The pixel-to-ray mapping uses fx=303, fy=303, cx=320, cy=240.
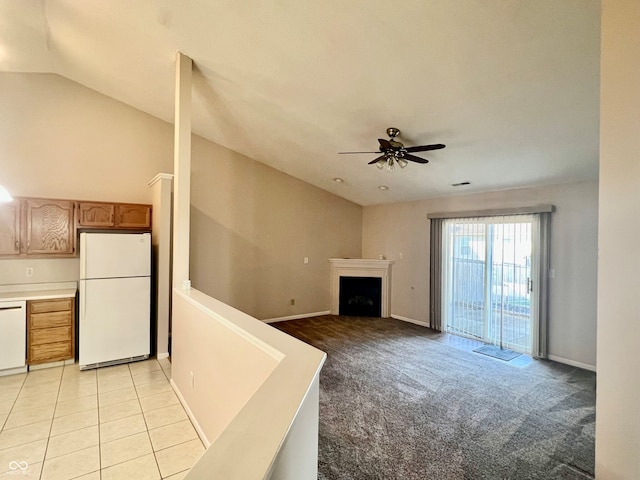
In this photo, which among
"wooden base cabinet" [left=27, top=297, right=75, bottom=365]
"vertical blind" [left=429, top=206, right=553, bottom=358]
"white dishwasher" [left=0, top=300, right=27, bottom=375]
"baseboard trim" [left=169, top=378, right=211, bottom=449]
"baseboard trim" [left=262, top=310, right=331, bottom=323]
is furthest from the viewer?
"baseboard trim" [left=262, top=310, right=331, bottom=323]

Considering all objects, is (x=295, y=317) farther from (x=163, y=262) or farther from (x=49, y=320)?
(x=49, y=320)

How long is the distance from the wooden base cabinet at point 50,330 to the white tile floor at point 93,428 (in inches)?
7.9

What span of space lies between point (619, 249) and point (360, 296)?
5.57 m

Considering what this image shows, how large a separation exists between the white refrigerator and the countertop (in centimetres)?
42

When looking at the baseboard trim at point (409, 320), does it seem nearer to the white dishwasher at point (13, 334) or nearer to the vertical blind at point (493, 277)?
the vertical blind at point (493, 277)

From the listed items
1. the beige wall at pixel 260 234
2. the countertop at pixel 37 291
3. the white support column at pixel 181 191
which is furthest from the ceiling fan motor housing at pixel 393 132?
the countertop at pixel 37 291

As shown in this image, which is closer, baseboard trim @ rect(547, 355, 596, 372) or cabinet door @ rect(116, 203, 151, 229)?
baseboard trim @ rect(547, 355, 596, 372)

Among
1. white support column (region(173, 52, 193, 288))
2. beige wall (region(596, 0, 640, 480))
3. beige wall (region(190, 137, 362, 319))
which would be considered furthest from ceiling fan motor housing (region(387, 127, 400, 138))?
beige wall (region(190, 137, 362, 319))

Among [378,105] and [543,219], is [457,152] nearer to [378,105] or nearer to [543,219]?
[378,105]

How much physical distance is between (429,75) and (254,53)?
1.57m

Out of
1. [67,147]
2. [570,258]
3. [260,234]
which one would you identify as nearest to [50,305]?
[67,147]

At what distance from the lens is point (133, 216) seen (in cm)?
422

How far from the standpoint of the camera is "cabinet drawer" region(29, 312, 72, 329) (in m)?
3.52

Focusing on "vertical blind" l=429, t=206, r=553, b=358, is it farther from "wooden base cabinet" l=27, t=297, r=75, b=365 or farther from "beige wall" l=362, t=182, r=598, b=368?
"wooden base cabinet" l=27, t=297, r=75, b=365
